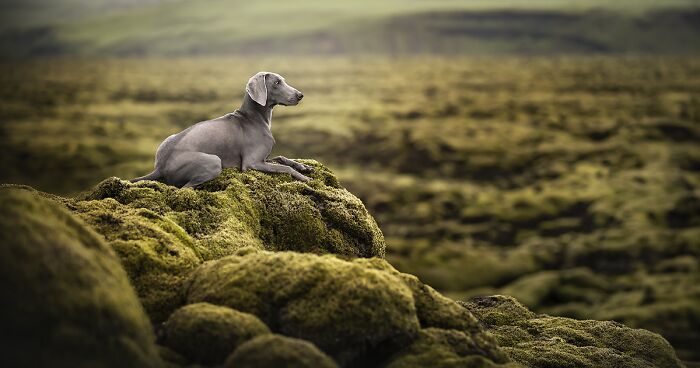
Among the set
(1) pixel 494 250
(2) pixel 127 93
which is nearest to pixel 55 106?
(2) pixel 127 93

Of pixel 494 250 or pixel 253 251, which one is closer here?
pixel 253 251

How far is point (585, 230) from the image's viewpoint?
51.6 m

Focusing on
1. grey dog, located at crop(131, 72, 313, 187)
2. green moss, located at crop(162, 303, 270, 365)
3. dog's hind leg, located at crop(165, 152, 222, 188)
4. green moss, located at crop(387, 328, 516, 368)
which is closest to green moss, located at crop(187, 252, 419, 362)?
green moss, located at crop(387, 328, 516, 368)

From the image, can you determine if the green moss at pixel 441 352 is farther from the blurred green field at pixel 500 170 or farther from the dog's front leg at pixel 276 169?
the blurred green field at pixel 500 170

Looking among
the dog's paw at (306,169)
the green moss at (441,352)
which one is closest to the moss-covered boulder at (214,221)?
the dog's paw at (306,169)

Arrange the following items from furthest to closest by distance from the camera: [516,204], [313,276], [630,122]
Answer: [630,122] → [516,204] → [313,276]

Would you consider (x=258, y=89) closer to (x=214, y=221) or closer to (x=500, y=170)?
(x=214, y=221)

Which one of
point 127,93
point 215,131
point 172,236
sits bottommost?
point 127,93

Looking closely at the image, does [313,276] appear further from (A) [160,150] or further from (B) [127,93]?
(B) [127,93]

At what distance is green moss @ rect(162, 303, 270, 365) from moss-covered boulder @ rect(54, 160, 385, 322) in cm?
122

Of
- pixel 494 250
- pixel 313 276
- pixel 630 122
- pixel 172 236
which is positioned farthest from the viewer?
pixel 630 122

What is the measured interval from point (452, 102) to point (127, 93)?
228 feet

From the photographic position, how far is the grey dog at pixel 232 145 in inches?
506

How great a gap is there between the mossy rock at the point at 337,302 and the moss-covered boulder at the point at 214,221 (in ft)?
3.05
